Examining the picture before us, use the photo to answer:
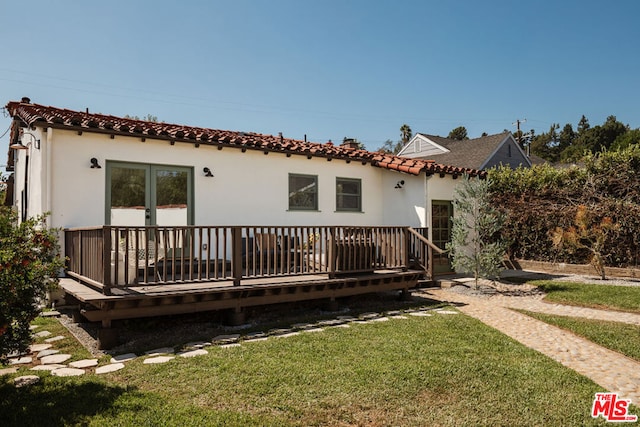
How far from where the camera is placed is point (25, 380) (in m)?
4.26

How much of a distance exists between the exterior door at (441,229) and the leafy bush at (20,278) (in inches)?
364

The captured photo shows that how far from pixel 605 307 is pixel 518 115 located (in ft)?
112

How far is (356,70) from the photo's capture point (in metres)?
17.6

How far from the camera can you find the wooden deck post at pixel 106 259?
209 inches

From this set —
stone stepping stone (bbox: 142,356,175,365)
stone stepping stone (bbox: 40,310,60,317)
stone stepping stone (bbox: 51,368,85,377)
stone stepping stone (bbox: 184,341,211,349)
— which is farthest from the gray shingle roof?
stone stepping stone (bbox: 51,368,85,377)

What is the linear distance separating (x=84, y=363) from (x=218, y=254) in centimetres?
344

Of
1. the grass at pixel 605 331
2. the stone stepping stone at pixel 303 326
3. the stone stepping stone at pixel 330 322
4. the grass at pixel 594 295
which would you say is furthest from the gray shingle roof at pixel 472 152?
the stone stepping stone at pixel 303 326

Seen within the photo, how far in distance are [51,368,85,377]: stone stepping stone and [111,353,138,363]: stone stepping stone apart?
0.39 metres

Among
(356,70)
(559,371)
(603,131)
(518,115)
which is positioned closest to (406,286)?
(559,371)

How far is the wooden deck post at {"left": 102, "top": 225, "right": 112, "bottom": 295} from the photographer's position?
5.32 metres

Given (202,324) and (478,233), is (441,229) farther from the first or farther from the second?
(202,324)

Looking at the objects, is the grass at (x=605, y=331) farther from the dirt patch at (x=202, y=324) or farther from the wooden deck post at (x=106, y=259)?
the wooden deck post at (x=106, y=259)

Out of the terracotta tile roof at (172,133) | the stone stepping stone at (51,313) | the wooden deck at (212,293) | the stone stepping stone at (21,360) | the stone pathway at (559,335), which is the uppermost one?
the terracotta tile roof at (172,133)

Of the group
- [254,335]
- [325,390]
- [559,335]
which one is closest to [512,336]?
[559,335]
